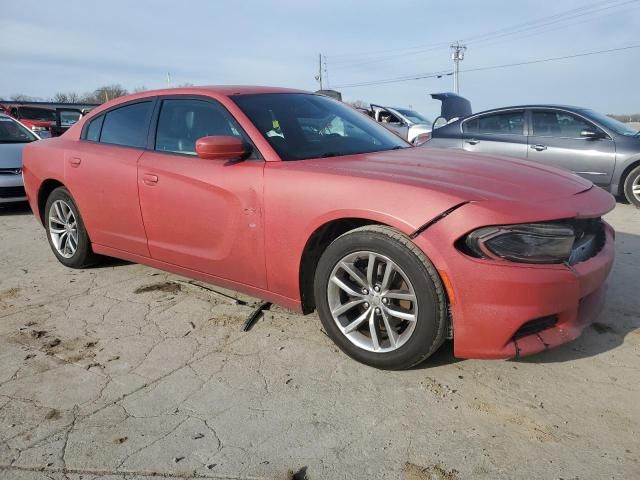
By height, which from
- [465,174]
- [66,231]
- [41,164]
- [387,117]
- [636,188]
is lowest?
[636,188]

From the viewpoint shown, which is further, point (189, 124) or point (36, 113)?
point (36, 113)

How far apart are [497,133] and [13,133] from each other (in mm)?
7614

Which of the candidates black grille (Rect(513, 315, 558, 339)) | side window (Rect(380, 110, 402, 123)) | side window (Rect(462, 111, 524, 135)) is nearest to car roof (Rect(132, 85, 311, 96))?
black grille (Rect(513, 315, 558, 339))

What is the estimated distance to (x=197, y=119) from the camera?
3572 millimetres

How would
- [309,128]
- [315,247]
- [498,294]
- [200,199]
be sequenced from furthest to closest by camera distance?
[309,128], [200,199], [315,247], [498,294]

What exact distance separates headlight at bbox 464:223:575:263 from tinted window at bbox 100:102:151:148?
2562 millimetres

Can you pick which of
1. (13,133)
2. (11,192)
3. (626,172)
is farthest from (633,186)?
(13,133)

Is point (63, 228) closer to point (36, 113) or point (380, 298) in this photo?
point (380, 298)

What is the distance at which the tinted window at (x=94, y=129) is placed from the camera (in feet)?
14.1

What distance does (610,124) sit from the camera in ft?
24.5

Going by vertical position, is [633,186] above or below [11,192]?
below

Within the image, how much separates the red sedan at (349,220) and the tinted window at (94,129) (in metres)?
0.06

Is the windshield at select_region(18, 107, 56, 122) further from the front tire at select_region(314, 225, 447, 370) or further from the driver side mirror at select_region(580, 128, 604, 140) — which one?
the front tire at select_region(314, 225, 447, 370)

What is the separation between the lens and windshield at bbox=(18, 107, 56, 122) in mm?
17797
